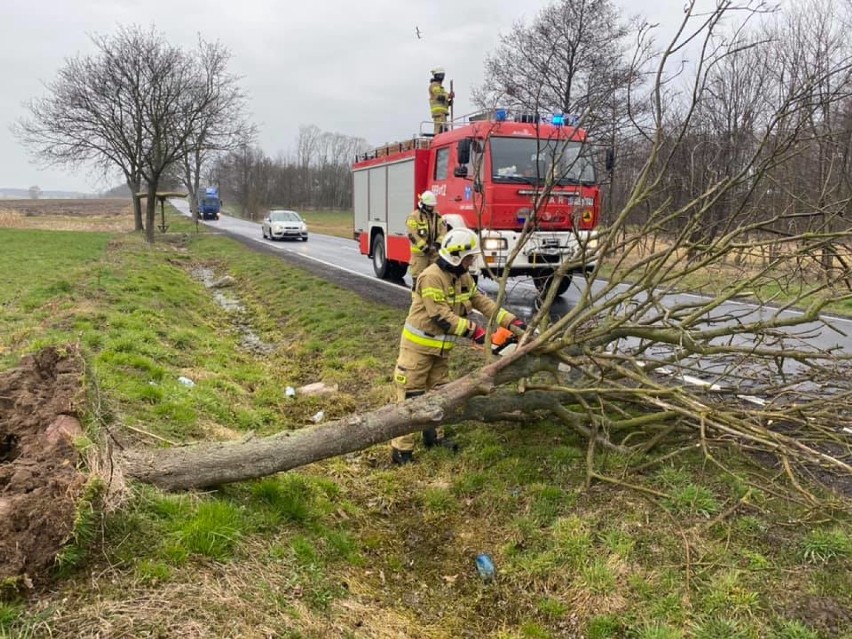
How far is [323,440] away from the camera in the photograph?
3.73 metres

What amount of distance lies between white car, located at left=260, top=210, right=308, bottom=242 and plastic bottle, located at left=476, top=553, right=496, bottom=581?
25.2 metres

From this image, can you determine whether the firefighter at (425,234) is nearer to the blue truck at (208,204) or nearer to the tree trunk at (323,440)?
the tree trunk at (323,440)

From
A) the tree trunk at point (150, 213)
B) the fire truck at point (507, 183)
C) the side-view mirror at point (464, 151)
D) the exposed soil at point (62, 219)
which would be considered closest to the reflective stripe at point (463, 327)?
the fire truck at point (507, 183)

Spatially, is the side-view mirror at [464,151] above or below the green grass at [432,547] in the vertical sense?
above

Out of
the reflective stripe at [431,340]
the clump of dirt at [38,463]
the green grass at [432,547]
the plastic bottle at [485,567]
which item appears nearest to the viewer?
the clump of dirt at [38,463]

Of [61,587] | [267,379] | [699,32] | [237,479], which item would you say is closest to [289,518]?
[237,479]

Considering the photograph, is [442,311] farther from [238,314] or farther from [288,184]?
[288,184]

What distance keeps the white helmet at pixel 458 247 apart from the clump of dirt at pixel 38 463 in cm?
266

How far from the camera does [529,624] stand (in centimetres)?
313

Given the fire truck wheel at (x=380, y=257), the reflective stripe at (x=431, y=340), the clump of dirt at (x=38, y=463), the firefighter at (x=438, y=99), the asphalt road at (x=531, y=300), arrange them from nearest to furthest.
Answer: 1. the clump of dirt at (x=38, y=463)
2. the reflective stripe at (x=431, y=340)
3. the asphalt road at (x=531, y=300)
4. the firefighter at (x=438, y=99)
5. the fire truck wheel at (x=380, y=257)

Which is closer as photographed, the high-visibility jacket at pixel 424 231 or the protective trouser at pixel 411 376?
the protective trouser at pixel 411 376

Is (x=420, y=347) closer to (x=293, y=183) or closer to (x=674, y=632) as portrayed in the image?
(x=674, y=632)

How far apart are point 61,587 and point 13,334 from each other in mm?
5466

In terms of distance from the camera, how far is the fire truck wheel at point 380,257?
12.9m
